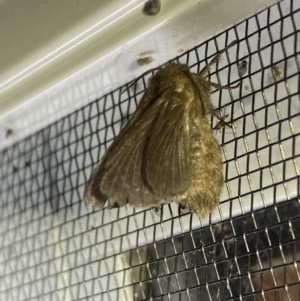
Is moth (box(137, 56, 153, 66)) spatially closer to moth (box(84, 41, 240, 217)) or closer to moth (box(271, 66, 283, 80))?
moth (box(84, 41, 240, 217))

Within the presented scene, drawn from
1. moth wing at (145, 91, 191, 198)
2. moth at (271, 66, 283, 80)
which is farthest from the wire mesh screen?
moth wing at (145, 91, 191, 198)

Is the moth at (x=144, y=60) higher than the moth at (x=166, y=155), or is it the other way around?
the moth at (x=144, y=60)

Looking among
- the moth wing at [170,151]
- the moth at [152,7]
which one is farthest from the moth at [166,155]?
the moth at [152,7]

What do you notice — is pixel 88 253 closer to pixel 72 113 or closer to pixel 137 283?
pixel 137 283

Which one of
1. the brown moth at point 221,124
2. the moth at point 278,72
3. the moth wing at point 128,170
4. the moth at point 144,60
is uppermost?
the moth at point 144,60

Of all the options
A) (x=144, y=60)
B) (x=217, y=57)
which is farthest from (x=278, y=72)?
(x=144, y=60)

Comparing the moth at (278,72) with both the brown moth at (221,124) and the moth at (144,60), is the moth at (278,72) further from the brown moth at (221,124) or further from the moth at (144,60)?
the moth at (144,60)

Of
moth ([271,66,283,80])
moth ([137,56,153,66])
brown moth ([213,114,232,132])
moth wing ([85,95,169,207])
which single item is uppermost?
moth ([137,56,153,66])

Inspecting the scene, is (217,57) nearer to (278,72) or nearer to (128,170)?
(278,72)
